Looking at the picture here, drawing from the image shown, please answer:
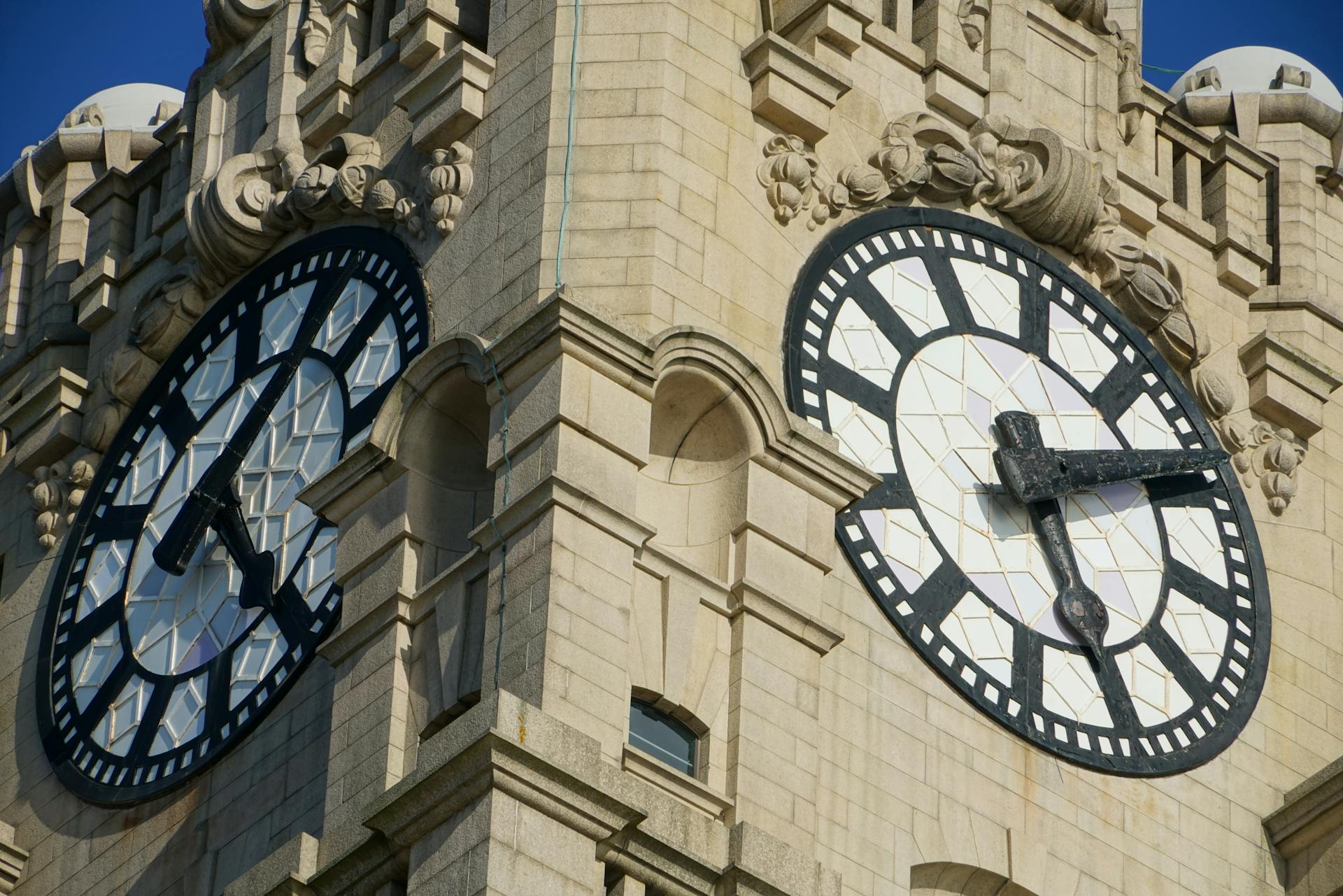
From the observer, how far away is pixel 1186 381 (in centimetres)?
3042

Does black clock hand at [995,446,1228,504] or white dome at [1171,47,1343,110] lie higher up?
white dome at [1171,47,1343,110]

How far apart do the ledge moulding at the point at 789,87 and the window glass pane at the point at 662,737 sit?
466cm

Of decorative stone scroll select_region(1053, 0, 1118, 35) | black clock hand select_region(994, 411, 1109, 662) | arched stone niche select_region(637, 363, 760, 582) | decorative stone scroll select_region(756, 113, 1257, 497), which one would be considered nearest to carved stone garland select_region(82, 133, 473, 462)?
decorative stone scroll select_region(756, 113, 1257, 497)

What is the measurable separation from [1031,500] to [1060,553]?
38 centimetres

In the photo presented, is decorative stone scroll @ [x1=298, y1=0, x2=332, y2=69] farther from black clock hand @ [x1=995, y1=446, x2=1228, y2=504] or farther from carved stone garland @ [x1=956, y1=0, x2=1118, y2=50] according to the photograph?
black clock hand @ [x1=995, y1=446, x2=1228, y2=504]

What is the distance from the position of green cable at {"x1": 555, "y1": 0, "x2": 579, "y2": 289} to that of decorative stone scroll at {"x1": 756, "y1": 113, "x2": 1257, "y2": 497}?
1367 mm

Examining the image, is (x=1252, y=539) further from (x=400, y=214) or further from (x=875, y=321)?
(x=400, y=214)

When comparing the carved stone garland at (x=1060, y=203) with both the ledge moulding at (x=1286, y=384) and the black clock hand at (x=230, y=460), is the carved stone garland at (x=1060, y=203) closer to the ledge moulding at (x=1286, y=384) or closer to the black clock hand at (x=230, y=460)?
the ledge moulding at (x=1286, y=384)

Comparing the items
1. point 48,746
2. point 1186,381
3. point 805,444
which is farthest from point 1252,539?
point 48,746

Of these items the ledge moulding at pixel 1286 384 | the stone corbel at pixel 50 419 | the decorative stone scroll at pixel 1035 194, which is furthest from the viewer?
the stone corbel at pixel 50 419

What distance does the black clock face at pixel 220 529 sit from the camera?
2834 centimetres

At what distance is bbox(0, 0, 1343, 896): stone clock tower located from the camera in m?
25.9

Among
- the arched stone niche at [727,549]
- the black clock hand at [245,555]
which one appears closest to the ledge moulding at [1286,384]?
the arched stone niche at [727,549]

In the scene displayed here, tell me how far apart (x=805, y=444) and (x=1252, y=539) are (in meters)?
4.19
